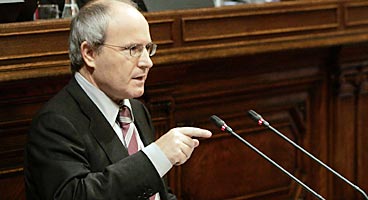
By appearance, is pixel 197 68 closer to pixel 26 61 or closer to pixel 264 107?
pixel 264 107

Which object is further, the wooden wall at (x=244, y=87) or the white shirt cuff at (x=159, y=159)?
the wooden wall at (x=244, y=87)

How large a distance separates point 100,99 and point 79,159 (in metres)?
0.22

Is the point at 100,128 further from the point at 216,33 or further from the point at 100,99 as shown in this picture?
the point at 216,33

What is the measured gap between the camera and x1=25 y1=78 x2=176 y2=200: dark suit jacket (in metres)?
2.23

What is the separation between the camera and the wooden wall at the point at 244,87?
293 centimetres

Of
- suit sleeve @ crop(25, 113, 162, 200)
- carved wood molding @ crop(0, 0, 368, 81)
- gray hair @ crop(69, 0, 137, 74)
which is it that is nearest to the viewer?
suit sleeve @ crop(25, 113, 162, 200)

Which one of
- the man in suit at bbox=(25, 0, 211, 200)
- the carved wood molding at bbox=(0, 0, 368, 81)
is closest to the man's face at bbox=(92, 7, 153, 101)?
the man in suit at bbox=(25, 0, 211, 200)

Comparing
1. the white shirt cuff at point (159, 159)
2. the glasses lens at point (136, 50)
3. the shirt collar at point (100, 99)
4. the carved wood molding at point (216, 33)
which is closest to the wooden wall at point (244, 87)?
the carved wood molding at point (216, 33)

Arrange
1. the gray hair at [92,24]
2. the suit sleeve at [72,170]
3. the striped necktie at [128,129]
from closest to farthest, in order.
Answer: the suit sleeve at [72,170] → the gray hair at [92,24] → the striped necktie at [128,129]

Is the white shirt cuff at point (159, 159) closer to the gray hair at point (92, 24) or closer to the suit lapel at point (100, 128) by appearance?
the suit lapel at point (100, 128)

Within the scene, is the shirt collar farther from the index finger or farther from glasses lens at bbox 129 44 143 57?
the index finger

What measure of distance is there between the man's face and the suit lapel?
61mm

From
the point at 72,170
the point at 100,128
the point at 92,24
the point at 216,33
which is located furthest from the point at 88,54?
A: the point at 216,33

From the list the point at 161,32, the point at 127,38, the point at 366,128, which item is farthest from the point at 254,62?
the point at 127,38
